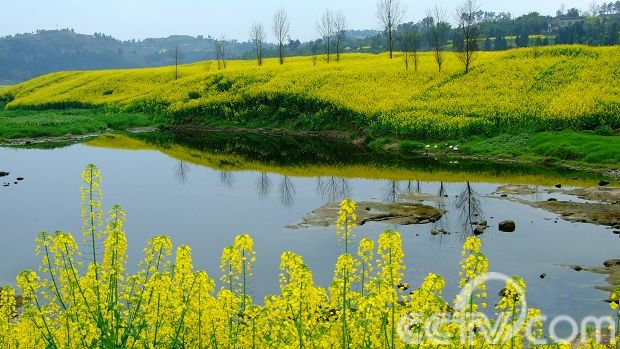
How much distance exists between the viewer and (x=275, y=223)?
25.7 m

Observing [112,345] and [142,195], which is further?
[142,195]

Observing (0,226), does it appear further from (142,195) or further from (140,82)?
(140,82)

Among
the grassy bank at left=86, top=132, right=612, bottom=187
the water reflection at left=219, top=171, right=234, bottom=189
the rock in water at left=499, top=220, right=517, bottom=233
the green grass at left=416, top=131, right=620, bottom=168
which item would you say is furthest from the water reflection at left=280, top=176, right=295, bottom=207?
the green grass at left=416, top=131, right=620, bottom=168

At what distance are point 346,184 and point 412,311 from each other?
87.0 feet

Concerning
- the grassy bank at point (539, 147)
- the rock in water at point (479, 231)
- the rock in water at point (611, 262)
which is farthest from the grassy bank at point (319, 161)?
the rock in water at point (611, 262)

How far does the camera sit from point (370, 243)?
7828 millimetres

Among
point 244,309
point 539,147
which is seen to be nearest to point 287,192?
point 539,147

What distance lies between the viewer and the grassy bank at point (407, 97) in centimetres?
4356

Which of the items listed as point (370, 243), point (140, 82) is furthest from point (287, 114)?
point (370, 243)

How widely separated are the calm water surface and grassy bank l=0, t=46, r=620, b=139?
476 inches

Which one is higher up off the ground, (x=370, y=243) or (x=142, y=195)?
(x=370, y=243)

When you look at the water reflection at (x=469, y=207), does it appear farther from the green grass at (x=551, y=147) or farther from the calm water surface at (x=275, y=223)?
the green grass at (x=551, y=147)

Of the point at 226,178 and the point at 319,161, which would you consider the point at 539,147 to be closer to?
the point at 319,161

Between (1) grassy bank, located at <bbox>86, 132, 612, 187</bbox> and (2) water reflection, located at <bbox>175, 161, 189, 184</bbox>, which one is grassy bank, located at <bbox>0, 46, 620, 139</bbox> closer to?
(1) grassy bank, located at <bbox>86, 132, 612, 187</bbox>
